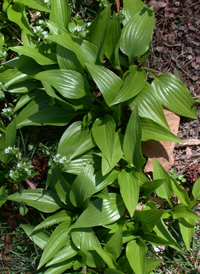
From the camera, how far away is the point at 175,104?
2.51 m

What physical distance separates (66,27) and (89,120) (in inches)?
39.9

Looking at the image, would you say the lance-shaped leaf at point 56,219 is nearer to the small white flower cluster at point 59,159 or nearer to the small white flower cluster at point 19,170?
the small white flower cluster at point 19,170

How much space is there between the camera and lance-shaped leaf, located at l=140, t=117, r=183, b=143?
7.57ft

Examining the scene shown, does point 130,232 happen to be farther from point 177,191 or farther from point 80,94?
point 80,94

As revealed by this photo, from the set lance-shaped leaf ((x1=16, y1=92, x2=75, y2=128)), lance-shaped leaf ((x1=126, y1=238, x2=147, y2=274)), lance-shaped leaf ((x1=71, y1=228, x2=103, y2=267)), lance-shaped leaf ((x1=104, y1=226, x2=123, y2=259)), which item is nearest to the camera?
lance-shaped leaf ((x1=126, y1=238, x2=147, y2=274))

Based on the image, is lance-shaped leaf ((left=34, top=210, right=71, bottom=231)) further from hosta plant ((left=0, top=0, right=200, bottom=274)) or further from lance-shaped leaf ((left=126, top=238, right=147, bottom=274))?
lance-shaped leaf ((left=126, top=238, right=147, bottom=274))

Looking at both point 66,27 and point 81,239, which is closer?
point 81,239

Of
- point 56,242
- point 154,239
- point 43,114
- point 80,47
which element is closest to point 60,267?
point 56,242

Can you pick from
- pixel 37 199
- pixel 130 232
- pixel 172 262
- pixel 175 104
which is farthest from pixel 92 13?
pixel 172 262

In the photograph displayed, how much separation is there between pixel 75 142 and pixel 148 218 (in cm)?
98

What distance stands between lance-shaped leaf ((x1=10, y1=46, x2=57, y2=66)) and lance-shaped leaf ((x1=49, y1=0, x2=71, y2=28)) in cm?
35

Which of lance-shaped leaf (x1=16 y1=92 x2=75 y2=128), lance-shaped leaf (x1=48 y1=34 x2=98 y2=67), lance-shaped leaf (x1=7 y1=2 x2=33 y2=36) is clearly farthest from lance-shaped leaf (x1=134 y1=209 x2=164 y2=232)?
lance-shaped leaf (x1=7 y1=2 x2=33 y2=36)

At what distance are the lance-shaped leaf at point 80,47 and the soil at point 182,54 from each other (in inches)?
30.0

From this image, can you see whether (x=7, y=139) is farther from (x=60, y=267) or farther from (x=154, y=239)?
(x=154, y=239)
